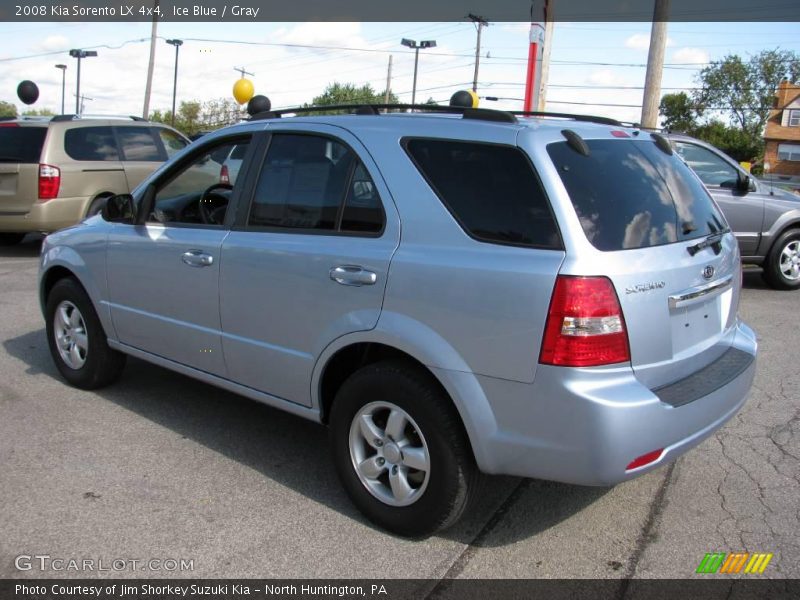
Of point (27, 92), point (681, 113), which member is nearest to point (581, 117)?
point (27, 92)

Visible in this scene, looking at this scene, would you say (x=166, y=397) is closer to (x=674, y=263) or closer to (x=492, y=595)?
(x=492, y=595)

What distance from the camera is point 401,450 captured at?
10.3ft

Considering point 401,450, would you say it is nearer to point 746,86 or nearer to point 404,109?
point 404,109

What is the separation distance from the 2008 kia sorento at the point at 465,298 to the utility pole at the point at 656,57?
365 inches

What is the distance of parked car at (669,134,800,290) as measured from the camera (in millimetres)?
9031

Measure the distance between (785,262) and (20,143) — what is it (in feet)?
33.4

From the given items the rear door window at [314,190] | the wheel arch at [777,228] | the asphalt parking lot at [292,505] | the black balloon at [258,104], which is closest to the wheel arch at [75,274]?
the asphalt parking lot at [292,505]

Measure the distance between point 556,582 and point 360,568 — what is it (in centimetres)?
79

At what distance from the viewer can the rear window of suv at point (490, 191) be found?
284 cm

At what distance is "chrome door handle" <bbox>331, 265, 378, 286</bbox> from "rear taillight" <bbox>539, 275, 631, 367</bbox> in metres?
0.83

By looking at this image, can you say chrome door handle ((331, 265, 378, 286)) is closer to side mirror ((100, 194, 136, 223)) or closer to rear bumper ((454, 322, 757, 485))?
rear bumper ((454, 322, 757, 485))

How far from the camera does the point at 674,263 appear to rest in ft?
9.77

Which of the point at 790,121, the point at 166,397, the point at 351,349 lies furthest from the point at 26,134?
the point at 790,121

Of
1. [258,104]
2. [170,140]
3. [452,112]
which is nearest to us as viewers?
[452,112]
